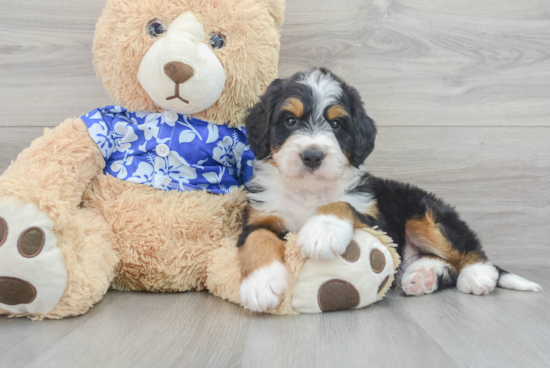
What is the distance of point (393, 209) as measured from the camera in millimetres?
2193

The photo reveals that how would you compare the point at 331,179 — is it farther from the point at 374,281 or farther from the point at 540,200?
the point at 540,200

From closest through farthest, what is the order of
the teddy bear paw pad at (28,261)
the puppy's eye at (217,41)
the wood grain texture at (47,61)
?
the teddy bear paw pad at (28,261)
the puppy's eye at (217,41)
the wood grain texture at (47,61)

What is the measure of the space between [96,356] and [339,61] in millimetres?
2063

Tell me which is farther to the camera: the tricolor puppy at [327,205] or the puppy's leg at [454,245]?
the puppy's leg at [454,245]

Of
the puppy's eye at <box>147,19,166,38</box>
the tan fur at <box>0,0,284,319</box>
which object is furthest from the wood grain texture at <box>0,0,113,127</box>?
the puppy's eye at <box>147,19,166,38</box>

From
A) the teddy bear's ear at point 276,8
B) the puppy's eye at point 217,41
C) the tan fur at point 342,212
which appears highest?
the teddy bear's ear at point 276,8

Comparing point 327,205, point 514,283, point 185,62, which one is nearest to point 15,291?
point 185,62

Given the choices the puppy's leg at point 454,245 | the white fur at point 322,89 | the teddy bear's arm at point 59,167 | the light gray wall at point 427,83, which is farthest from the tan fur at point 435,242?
the teddy bear's arm at point 59,167

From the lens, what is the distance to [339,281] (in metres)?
1.55

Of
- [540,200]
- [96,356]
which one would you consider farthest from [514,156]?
[96,356]

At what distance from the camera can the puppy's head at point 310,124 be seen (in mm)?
1675

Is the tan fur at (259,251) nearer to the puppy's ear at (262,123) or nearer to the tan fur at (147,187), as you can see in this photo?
the tan fur at (147,187)

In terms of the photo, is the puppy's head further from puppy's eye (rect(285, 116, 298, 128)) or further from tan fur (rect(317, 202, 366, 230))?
tan fur (rect(317, 202, 366, 230))

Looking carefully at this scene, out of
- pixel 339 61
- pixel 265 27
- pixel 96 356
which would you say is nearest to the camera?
pixel 96 356
